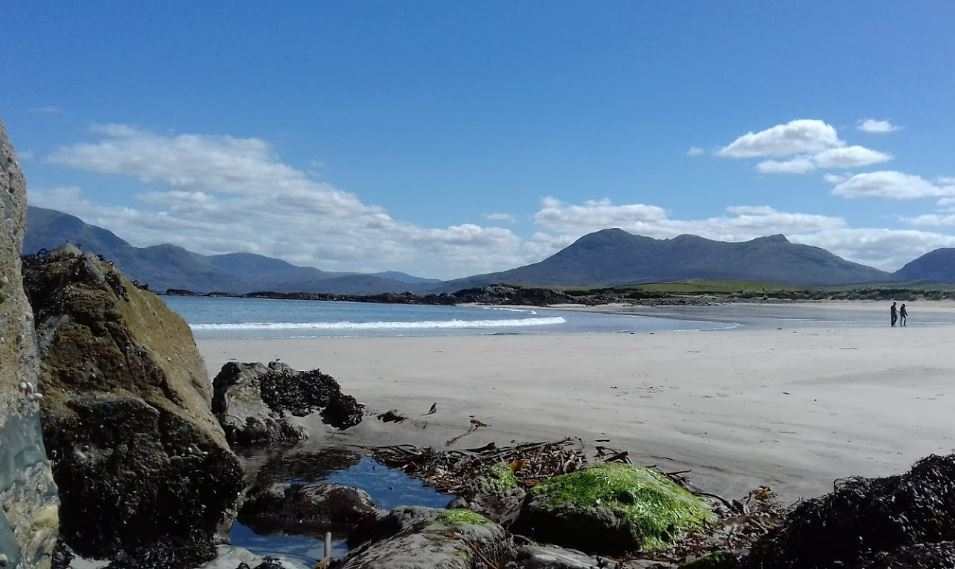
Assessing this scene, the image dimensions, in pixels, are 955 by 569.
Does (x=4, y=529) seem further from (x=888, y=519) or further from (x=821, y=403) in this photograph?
(x=821, y=403)

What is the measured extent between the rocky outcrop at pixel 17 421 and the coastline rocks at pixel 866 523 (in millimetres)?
4010

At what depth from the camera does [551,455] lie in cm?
862

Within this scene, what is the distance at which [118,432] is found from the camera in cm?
543

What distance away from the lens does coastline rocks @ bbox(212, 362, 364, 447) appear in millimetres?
9836

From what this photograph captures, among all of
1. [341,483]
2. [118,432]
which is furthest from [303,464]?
[118,432]

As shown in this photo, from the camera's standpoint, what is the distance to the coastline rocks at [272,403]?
9.84 metres

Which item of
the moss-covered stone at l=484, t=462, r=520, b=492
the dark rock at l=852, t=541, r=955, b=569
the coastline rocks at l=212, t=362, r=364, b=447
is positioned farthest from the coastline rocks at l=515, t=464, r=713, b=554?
the coastline rocks at l=212, t=362, r=364, b=447

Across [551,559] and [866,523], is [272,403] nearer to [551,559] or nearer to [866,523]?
[551,559]

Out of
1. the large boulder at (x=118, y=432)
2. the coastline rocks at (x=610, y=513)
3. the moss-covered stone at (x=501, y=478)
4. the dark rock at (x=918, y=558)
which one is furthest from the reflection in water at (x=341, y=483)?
the dark rock at (x=918, y=558)

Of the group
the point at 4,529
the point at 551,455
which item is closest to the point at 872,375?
the point at 551,455

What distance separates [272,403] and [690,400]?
664 cm

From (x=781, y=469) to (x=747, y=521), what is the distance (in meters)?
2.10

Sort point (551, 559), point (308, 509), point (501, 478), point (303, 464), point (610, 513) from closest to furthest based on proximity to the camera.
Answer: point (551, 559) < point (610, 513) < point (308, 509) < point (501, 478) < point (303, 464)

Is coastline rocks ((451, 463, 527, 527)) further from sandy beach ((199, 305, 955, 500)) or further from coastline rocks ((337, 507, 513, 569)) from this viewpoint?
sandy beach ((199, 305, 955, 500))
